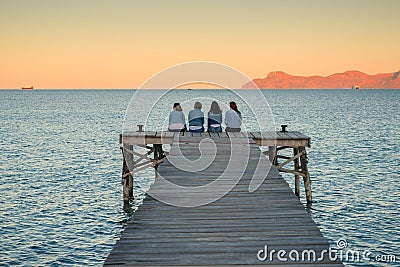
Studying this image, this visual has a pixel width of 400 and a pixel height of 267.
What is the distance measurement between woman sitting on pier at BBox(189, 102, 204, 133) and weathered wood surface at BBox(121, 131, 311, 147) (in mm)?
474

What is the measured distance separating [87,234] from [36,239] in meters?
1.56

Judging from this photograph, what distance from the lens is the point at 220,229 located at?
715cm

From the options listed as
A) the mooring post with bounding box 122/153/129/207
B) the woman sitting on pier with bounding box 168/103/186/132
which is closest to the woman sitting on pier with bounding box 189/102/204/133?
the woman sitting on pier with bounding box 168/103/186/132

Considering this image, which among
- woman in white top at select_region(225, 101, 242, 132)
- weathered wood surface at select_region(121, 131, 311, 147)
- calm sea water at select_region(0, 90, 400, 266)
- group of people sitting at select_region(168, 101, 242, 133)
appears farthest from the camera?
group of people sitting at select_region(168, 101, 242, 133)

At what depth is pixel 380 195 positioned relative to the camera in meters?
20.9

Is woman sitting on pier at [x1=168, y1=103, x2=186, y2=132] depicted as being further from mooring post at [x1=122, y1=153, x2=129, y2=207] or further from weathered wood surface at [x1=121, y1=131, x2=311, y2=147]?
mooring post at [x1=122, y1=153, x2=129, y2=207]

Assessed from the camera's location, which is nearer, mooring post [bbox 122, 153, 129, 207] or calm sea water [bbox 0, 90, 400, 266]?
calm sea water [bbox 0, 90, 400, 266]

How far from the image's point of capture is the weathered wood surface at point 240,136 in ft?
57.1

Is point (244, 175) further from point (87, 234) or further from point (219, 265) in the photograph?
point (87, 234)

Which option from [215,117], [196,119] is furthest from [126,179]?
[215,117]

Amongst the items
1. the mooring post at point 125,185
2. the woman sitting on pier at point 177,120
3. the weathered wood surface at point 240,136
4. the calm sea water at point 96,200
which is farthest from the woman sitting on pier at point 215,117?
the calm sea water at point 96,200

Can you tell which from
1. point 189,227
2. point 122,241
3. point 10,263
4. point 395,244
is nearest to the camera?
point 122,241

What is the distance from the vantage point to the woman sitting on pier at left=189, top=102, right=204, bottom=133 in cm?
1875

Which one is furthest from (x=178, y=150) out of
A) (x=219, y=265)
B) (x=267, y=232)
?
(x=219, y=265)
